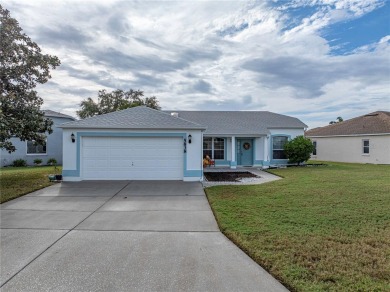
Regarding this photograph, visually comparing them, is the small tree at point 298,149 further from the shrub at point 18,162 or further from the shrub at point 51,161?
the shrub at point 18,162

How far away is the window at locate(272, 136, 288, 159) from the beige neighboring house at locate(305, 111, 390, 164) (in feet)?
30.6

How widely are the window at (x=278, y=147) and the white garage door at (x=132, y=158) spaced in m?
9.64

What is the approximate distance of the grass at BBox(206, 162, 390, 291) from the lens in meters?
3.36

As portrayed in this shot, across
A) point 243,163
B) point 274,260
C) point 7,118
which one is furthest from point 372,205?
point 7,118

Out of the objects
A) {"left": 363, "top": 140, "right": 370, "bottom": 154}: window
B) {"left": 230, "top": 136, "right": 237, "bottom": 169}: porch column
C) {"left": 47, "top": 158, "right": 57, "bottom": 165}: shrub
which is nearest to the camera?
{"left": 230, "top": 136, "right": 237, "bottom": 169}: porch column

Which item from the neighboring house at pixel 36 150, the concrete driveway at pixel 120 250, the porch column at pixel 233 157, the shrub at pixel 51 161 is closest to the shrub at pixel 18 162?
the neighboring house at pixel 36 150

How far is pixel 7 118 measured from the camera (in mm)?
11367

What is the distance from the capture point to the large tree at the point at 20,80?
1180cm

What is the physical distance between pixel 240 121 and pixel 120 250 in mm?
16809

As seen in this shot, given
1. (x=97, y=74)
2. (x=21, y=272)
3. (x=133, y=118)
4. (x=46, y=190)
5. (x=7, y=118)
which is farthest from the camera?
(x=97, y=74)

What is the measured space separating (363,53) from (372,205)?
38.3 ft

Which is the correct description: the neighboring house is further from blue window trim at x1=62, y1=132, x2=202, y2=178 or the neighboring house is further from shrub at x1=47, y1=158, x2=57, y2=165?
blue window trim at x1=62, y1=132, x2=202, y2=178

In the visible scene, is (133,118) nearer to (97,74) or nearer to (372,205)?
(97,74)

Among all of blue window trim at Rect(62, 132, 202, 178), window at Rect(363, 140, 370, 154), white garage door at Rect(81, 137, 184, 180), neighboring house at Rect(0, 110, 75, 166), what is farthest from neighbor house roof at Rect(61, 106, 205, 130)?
window at Rect(363, 140, 370, 154)
